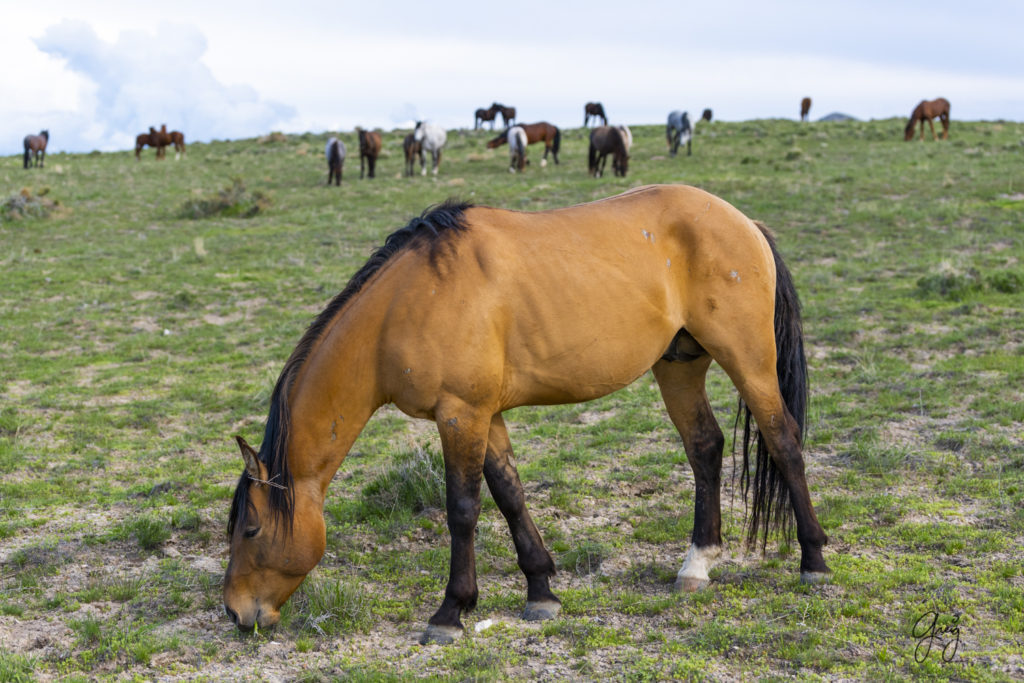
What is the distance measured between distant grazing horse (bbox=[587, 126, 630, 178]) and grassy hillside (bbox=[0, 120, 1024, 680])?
9.07 m

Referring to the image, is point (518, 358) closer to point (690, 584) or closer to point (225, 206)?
point (690, 584)

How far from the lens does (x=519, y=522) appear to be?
4.45 m

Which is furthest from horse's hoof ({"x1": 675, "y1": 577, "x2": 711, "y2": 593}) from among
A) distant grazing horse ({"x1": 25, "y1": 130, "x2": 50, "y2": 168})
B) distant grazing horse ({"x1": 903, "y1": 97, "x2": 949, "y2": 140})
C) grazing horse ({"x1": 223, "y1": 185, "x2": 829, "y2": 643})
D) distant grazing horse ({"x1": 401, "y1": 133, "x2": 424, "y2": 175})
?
distant grazing horse ({"x1": 25, "y1": 130, "x2": 50, "y2": 168})

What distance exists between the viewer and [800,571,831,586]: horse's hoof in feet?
14.8

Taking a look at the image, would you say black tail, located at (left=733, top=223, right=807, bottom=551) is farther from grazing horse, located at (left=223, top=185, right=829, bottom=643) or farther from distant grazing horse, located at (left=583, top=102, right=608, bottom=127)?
distant grazing horse, located at (left=583, top=102, right=608, bottom=127)

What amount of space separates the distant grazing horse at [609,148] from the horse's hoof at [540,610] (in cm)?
2036

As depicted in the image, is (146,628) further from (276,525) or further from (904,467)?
(904,467)

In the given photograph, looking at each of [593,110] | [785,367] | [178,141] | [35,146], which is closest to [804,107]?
[593,110]

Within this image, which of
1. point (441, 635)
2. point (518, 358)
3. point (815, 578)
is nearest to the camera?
point (441, 635)

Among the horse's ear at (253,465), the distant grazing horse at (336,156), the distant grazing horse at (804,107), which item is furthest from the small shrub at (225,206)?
the distant grazing horse at (804,107)

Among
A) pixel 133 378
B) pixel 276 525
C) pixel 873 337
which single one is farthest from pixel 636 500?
pixel 133 378

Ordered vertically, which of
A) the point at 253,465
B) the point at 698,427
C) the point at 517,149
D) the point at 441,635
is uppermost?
the point at 517,149

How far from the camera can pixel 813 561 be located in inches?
180

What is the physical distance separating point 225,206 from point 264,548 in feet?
61.0
